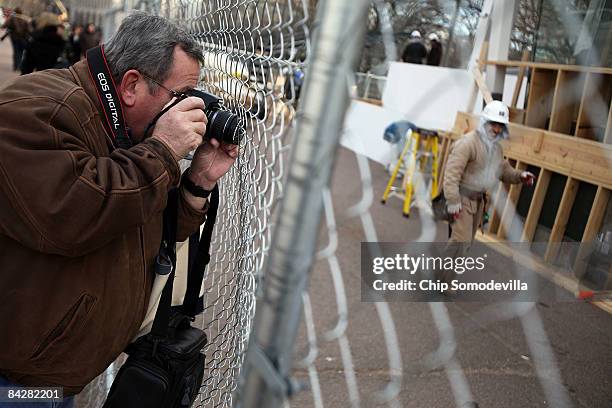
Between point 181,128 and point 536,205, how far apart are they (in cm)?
512

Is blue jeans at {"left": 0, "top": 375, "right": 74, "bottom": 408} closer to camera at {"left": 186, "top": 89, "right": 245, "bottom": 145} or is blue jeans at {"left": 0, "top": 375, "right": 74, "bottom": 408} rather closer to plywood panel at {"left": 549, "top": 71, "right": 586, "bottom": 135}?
camera at {"left": 186, "top": 89, "right": 245, "bottom": 145}

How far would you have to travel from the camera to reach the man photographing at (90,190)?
139 centimetres

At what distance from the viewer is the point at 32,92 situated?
1478mm

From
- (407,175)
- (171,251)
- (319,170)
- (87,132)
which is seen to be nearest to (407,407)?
(171,251)

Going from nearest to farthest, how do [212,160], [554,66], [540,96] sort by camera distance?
[212,160] < [554,66] < [540,96]

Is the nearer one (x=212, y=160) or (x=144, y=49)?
(x=144, y=49)

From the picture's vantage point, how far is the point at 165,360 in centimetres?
187

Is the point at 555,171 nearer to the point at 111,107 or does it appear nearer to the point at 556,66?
the point at 556,66

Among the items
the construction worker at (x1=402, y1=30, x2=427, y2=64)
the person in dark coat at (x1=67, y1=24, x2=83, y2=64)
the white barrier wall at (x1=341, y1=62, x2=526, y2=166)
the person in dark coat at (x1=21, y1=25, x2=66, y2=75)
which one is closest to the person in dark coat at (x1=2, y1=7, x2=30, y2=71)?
the person in dark coat at (x1=67, y1=24, x2=83, y2=64)

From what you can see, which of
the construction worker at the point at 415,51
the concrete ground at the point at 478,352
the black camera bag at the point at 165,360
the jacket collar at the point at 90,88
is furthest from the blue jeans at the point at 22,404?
the construction worker at the point at 415,51

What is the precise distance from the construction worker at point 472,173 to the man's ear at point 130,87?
143 inches

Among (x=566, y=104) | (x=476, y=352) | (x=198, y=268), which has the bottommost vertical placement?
(x=476, y=352)

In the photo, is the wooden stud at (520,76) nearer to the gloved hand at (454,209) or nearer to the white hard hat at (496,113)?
the white hard hat at (496,113)

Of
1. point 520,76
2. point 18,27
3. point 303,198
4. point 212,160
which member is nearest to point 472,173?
point 520,76
